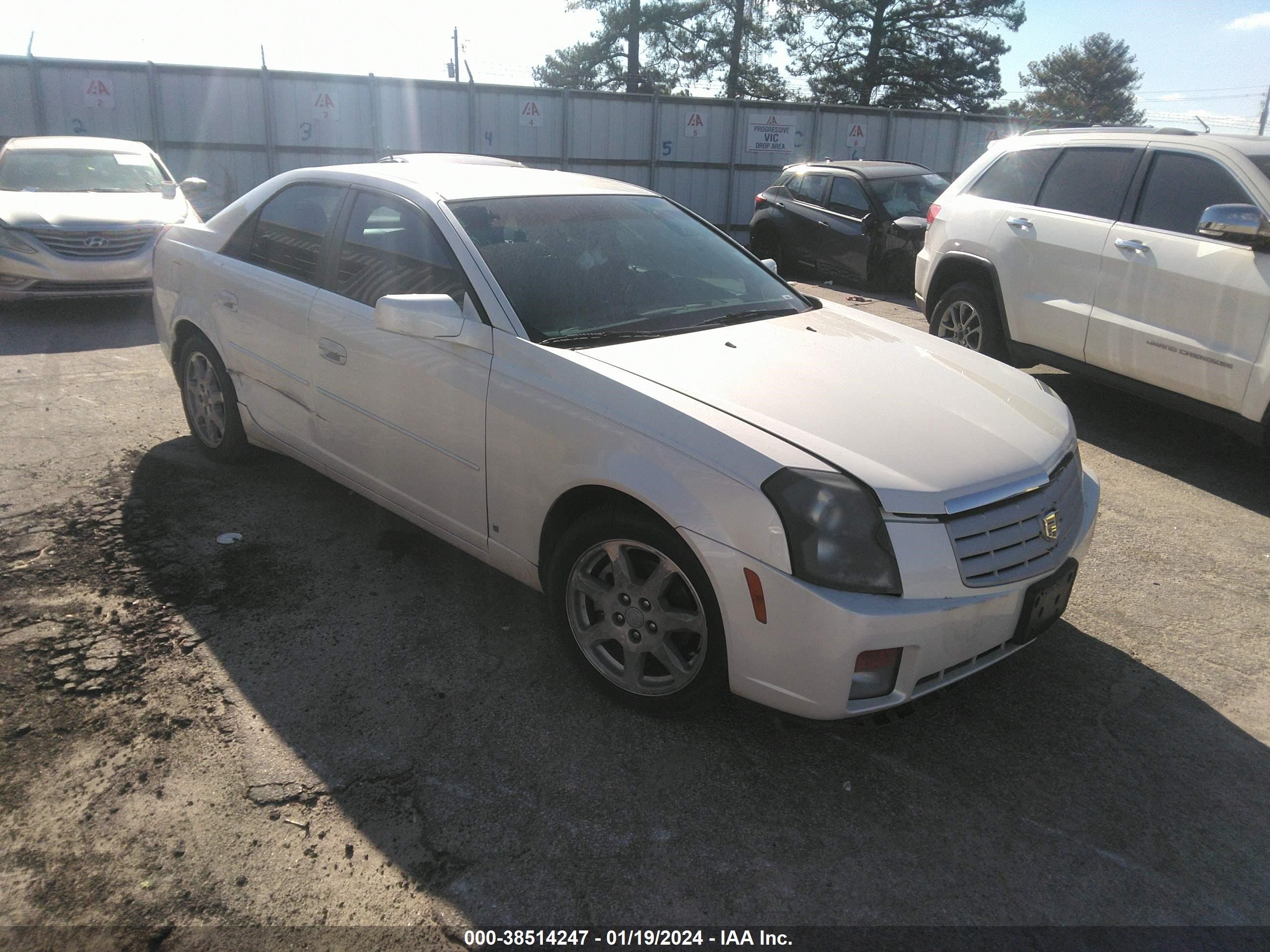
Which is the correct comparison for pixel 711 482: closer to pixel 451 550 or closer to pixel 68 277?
pixel 451 550

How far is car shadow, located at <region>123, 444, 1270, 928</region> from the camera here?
2361 millimetres

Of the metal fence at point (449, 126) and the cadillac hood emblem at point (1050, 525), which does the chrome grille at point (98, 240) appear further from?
the cadillac hood emblem at point (1050, 525)

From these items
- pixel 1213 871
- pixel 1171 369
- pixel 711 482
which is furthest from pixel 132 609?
pixel 1171 369

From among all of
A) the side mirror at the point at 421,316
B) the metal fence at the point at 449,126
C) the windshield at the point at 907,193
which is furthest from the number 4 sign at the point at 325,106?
the side mirror at the point at 421,316

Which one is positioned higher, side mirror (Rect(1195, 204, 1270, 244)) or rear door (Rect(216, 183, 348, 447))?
side mirror (Rect(1195, 204, 1270, 244))

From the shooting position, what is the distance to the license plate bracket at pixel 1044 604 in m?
2.77

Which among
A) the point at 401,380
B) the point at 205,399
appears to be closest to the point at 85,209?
the point at 205,399

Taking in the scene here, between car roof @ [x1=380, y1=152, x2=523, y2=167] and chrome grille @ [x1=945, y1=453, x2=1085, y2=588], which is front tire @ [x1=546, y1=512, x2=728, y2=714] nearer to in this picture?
chrome grille @ [x1=945, y1=453, x2=1085, y2=588]

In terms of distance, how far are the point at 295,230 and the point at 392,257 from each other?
850 millimetres

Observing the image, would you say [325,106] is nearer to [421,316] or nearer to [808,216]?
[808,216]

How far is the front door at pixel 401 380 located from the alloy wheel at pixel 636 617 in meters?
0.53

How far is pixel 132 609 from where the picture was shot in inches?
141

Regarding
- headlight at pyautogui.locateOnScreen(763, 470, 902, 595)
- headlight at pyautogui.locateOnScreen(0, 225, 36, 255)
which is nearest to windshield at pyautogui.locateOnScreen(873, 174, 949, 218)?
headlight at pyautogui.locateOnScreen(0, 225, 36, 255)

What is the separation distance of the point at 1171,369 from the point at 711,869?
175 inches
